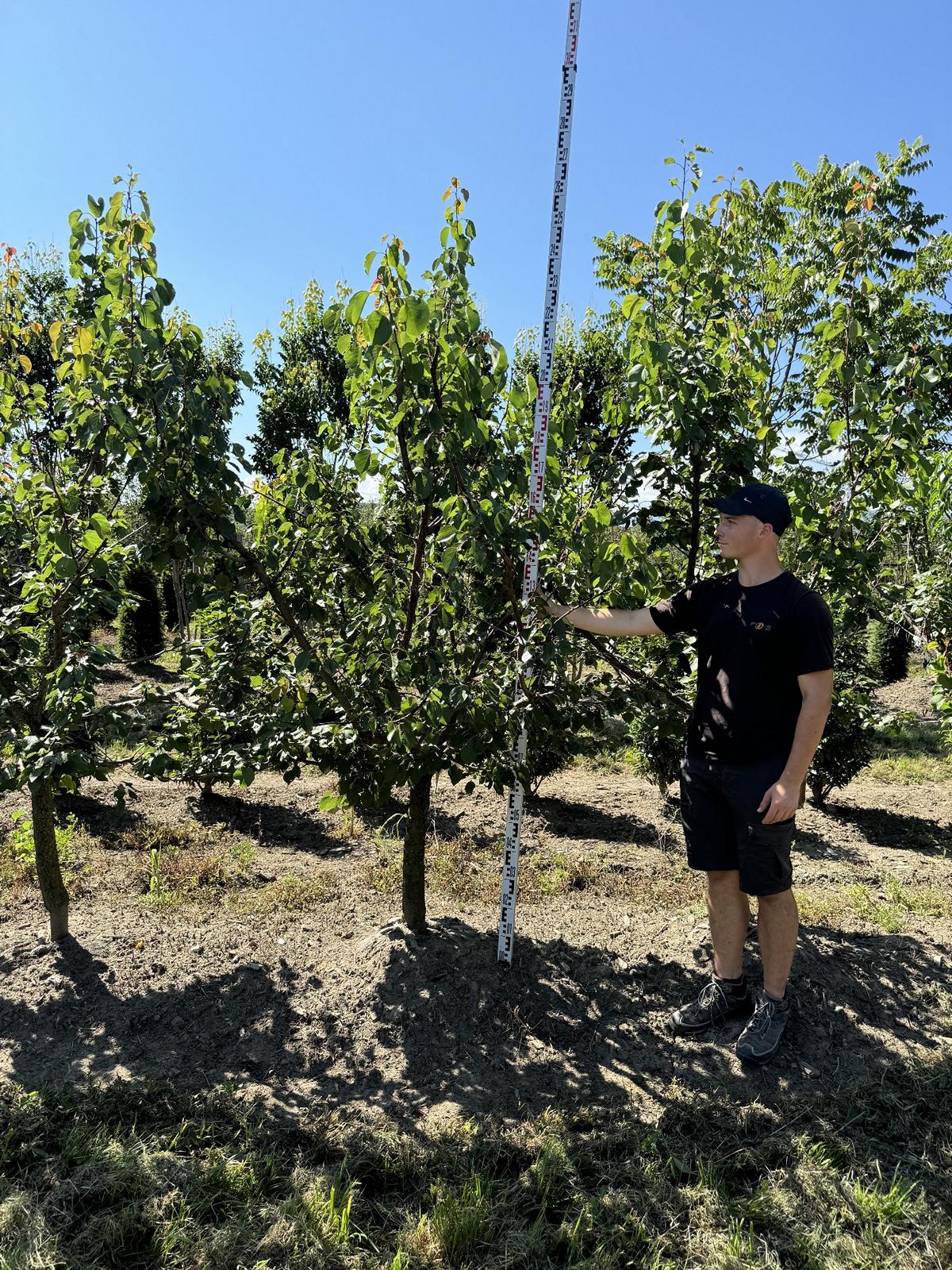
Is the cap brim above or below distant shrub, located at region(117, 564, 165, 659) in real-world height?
above

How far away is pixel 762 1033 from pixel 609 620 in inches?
61.0

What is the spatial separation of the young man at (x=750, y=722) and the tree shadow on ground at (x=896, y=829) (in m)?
3.61

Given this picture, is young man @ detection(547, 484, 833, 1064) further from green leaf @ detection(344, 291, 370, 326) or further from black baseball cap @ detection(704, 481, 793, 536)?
green leaf @ detection(344, 291, 370, 326)

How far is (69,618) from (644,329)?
273cm

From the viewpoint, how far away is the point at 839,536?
325cm

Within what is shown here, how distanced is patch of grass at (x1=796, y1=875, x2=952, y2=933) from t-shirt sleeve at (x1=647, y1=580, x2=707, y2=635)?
82.0 inches

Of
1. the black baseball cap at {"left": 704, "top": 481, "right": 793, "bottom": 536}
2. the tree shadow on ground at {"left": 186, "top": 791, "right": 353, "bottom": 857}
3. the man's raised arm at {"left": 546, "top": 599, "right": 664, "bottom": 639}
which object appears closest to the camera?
the black baseball cap at {"left": 704, "top": 481, "right": 793, "bottom": 536}

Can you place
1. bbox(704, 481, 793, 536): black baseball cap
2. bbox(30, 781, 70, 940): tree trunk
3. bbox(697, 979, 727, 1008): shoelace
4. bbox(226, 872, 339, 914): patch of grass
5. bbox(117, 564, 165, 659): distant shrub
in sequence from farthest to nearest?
bbox(117, 564, 165, 659): distant shrub < bbox(226, 872, 339, 914): patch of grass < bbox(30, 781, 70, 940): tree trunk < bbox(697, 979, 727, 1008): shoelace < bbox(704, 481, 793, 536): black baseball cap

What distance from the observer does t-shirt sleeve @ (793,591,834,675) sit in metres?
2.49

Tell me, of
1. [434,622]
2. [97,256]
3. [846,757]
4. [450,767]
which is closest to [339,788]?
[450,767]

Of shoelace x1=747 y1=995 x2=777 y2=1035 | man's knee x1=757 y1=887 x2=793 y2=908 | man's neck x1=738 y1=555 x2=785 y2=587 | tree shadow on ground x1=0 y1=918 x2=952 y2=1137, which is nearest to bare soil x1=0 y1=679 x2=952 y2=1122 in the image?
tree shadow on ground x1=0 y1=918 x2=952 y2=1137

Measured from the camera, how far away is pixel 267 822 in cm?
614

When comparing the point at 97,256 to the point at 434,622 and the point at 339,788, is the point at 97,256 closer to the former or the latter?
the point at 434,622

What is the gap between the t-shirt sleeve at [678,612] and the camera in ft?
9.50
